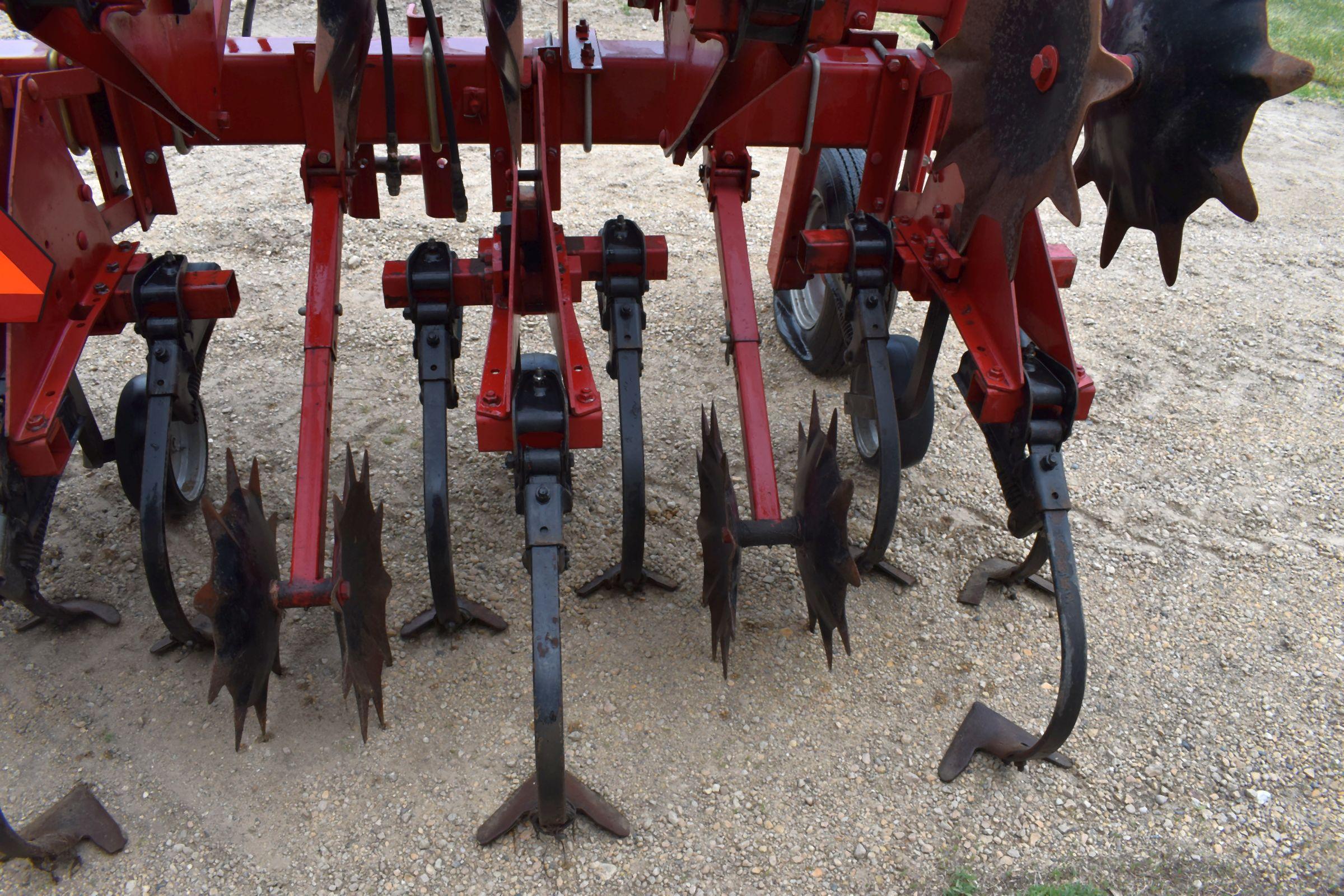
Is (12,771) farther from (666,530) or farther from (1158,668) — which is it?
(1158,668)

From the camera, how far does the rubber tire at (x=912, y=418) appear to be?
306 centimetres

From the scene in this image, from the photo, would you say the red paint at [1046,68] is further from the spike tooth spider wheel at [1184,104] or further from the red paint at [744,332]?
the red paint at [744,332]

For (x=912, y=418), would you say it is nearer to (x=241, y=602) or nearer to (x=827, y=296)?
(x=827, y=296)

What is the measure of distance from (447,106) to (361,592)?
46.4 inches

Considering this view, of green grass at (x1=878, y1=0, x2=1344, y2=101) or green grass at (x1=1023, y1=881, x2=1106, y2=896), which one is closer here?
green grass at (x1=1023, y1=881, x2=1106, y2=896)

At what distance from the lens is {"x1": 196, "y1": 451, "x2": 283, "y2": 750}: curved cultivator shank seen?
2035 millimetres

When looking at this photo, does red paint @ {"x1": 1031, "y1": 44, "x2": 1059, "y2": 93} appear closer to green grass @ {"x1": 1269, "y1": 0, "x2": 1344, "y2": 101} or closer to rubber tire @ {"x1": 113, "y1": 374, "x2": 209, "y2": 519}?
rubber tire @ {"x1": 113, "y1": 374, "x2": 209, "y2": 519}

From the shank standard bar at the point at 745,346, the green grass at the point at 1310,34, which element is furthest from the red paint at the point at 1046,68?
the green grass at the point at 1310,34

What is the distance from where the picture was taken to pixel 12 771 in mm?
2188

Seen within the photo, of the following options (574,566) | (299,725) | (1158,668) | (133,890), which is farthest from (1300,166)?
(133,890)

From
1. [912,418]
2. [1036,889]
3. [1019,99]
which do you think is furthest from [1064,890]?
[1019,99]

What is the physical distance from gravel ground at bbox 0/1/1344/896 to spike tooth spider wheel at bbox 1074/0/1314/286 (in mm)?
1148

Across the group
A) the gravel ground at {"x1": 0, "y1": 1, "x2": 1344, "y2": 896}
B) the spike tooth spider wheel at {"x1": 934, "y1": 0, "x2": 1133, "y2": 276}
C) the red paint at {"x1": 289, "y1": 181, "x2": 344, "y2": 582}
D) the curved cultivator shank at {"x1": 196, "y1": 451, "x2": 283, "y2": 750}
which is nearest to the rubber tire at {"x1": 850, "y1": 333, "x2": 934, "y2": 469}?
the gravel ground at {"x1": 0, "y1": 1, "x2": 1344, "y2": 896}

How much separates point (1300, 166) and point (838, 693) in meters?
5.44
